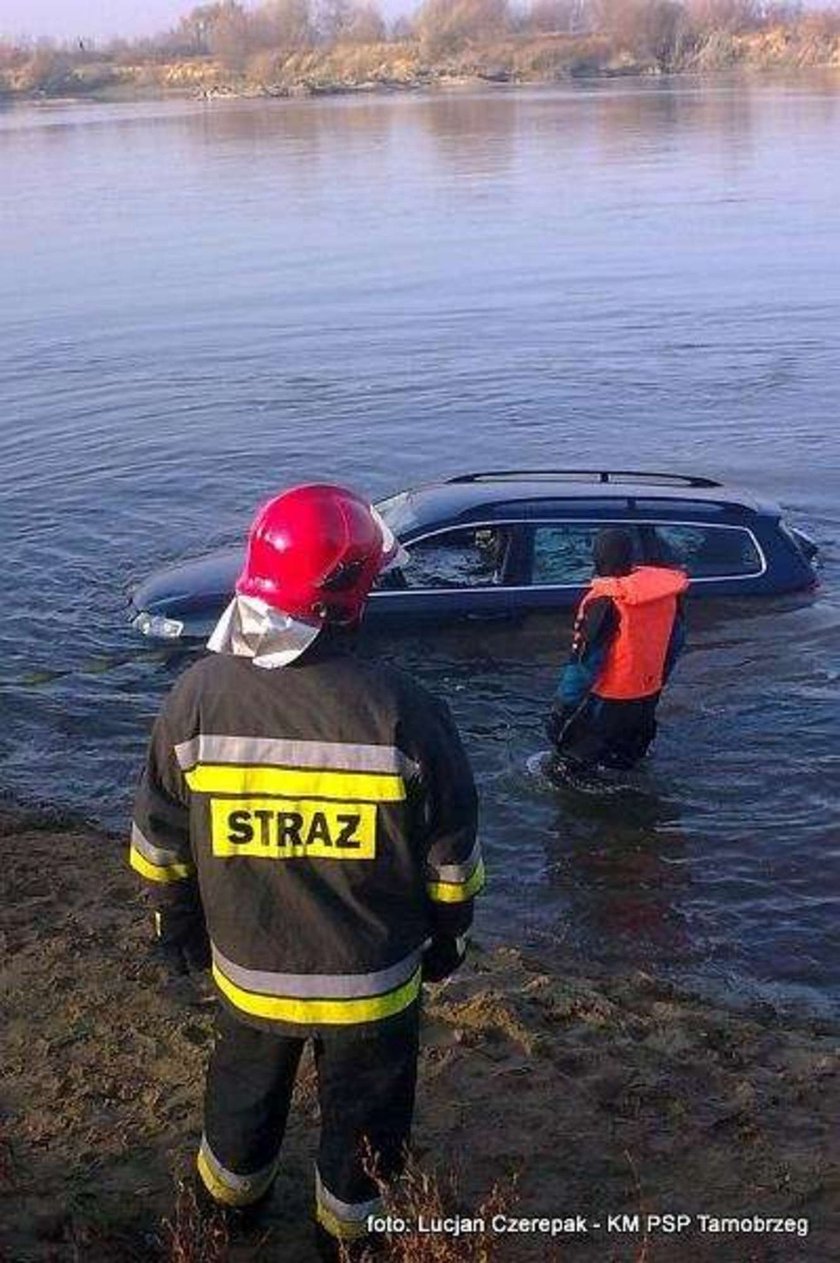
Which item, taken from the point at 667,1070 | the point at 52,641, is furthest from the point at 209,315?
the point at 667,1070

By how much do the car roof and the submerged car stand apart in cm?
1

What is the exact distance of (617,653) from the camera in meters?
7.99

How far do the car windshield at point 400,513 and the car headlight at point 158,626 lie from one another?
69.3 inches

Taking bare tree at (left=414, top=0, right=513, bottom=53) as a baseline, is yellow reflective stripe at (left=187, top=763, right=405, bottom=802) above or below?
above

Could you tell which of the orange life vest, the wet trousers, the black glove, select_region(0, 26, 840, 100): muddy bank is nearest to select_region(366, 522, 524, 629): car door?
the wet trousers

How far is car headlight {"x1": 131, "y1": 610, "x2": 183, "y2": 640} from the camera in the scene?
10.4 metres

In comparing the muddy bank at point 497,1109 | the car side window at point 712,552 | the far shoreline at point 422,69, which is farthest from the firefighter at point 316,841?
the far shoreline at point 422,69

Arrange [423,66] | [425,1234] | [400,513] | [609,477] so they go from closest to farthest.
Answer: [425,1234]
[400,513]
[609,477]
[423,66]

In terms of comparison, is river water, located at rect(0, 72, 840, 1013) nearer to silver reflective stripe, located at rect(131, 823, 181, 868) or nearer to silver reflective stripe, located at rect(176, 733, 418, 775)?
silver reflective stripe, located at rect(131, 823, 181, 868)

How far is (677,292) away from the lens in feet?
86.5

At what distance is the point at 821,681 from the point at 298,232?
27.6 m

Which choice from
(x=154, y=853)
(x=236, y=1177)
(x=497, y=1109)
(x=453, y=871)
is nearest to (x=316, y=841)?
(x=453, y=871)

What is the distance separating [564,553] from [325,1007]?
6.85m

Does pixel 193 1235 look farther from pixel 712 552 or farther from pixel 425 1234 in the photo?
pixel 712 552
